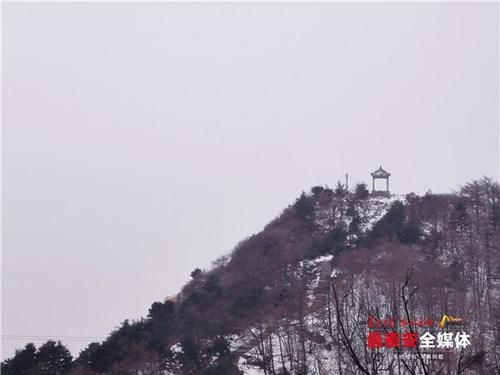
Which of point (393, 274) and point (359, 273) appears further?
point (359, 273)

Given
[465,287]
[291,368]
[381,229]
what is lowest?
[291,368]

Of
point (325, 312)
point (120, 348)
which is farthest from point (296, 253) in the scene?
point (120, 348)

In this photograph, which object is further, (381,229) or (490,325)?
(381,229)

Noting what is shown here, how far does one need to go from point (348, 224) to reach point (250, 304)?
8694mm

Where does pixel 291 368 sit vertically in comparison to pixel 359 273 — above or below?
below

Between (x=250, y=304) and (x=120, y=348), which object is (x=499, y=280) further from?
(x=120, y=348)

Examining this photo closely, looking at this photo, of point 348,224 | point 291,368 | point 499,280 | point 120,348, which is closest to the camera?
point 291,368

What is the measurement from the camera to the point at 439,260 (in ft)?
73.5

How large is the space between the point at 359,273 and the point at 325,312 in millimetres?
2043

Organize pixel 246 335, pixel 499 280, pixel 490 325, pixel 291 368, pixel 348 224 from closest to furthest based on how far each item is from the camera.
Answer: pixel 291 368
pixel 490 325
pixel 246 335
pixel 499 280
pixel 348 224

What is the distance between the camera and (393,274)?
18422mm

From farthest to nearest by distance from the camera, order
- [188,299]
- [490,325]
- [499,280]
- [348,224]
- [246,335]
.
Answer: [348,224]
[188,299]
[499,280]
[246,335]
[490,325]

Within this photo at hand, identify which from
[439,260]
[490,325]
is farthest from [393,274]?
[439,260]

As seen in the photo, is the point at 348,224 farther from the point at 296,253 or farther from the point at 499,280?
the point at 499,280
